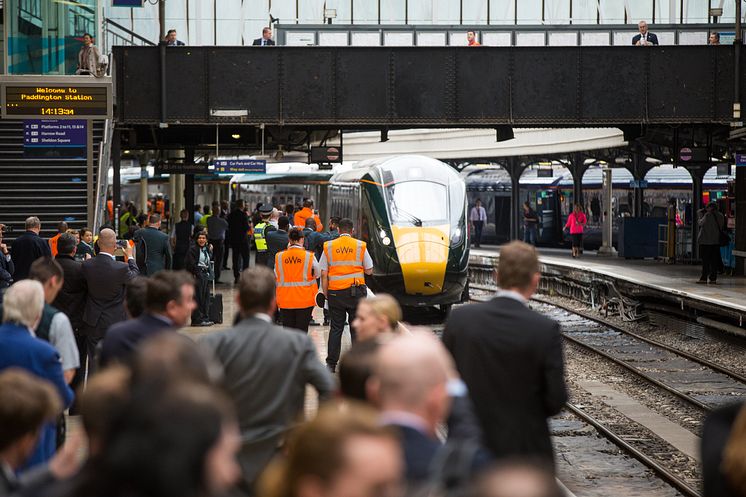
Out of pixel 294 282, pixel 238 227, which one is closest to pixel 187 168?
pixel 238 227

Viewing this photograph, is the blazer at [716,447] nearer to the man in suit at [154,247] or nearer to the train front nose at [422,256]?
the man in suit at [154,247]

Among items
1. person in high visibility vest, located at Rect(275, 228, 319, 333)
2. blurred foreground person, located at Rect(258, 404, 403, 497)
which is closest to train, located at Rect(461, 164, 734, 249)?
person in high visibility vest, located at Rect(275, 228, 319, 333)

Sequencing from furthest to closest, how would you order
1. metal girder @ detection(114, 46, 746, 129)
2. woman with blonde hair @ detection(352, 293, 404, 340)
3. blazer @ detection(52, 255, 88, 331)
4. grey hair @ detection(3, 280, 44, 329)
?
metal girder @ detection(114, 46, 746, 129)
blazer @ detection(52, 255, 88, 331)
woman with blonde hair @ detection(352, 293, 404, 340)
grey hair @ detection(3, 280, 44, 329)

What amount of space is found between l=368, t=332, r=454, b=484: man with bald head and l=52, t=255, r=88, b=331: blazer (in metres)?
8.21

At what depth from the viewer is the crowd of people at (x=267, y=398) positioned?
3.08 meters

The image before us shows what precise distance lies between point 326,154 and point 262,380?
22911 mm

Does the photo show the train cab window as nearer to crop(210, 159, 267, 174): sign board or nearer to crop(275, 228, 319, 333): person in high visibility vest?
crop(275, 228, 319, 333): person in high visibility vest

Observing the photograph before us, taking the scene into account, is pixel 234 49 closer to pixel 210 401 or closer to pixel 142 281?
pixel 142 281

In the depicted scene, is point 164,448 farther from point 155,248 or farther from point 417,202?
point 417,202

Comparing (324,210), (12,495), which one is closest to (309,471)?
(12,495)

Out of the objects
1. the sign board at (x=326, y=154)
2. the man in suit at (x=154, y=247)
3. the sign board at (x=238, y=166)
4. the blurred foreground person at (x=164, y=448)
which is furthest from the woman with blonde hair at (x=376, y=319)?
the sign board at (x=238, y=166)

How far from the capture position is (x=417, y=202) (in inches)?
979

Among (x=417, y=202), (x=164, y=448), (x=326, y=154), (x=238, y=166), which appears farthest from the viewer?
(x=238, y=166)

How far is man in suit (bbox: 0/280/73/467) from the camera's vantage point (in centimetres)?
679
